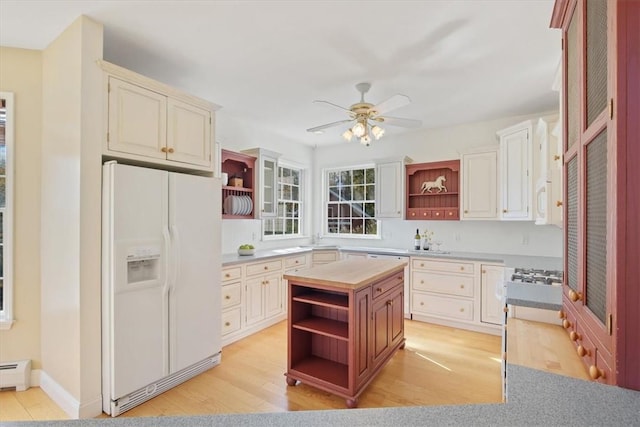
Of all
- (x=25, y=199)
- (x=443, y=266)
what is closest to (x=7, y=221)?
(x=25, y=199)

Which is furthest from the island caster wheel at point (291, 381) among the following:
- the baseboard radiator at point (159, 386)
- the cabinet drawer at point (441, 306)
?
the cabinet drawer at point (441, 306)

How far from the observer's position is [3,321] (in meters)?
2.47

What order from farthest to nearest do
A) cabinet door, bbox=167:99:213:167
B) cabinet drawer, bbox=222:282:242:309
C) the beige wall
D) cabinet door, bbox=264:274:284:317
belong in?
cabinet door, bbox=264:274:284:317 < cabinet drawer, bbox=222:282:242:309 < cabinet door, bbox=167:99:213:167 < the beige wall

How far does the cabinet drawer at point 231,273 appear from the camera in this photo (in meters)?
3.36

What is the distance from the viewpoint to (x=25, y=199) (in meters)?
2.52

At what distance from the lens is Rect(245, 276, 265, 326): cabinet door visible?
3.65 m

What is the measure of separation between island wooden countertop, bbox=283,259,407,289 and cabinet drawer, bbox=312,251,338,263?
1.73m

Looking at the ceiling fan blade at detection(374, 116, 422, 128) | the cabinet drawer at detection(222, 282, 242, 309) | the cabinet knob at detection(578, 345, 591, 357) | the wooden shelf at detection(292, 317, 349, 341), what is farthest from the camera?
the cabinet drawer at detection(222, 282, 242, 309)

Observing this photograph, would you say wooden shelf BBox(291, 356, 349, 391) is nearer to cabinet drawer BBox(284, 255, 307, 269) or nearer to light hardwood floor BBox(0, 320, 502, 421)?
light hardwood floor BBox(0, 320, 502, 421)

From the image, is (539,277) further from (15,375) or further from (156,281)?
(15,375)

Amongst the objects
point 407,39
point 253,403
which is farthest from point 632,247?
point 253,403

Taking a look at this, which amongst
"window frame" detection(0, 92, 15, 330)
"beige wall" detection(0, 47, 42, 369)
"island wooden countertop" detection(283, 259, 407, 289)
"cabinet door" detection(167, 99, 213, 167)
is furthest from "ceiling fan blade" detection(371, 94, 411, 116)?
"window frame" detection(0, 92, 15, 330)

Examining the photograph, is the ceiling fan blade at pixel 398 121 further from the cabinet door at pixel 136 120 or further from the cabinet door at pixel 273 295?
the cabinet door at pixel 273 295

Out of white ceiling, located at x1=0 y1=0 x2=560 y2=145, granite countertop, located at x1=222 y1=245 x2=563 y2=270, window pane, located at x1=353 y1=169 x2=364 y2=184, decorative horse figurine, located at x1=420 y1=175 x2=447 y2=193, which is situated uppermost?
white ceiling, located at x1=0 y1=0 x2=560 y2=145
